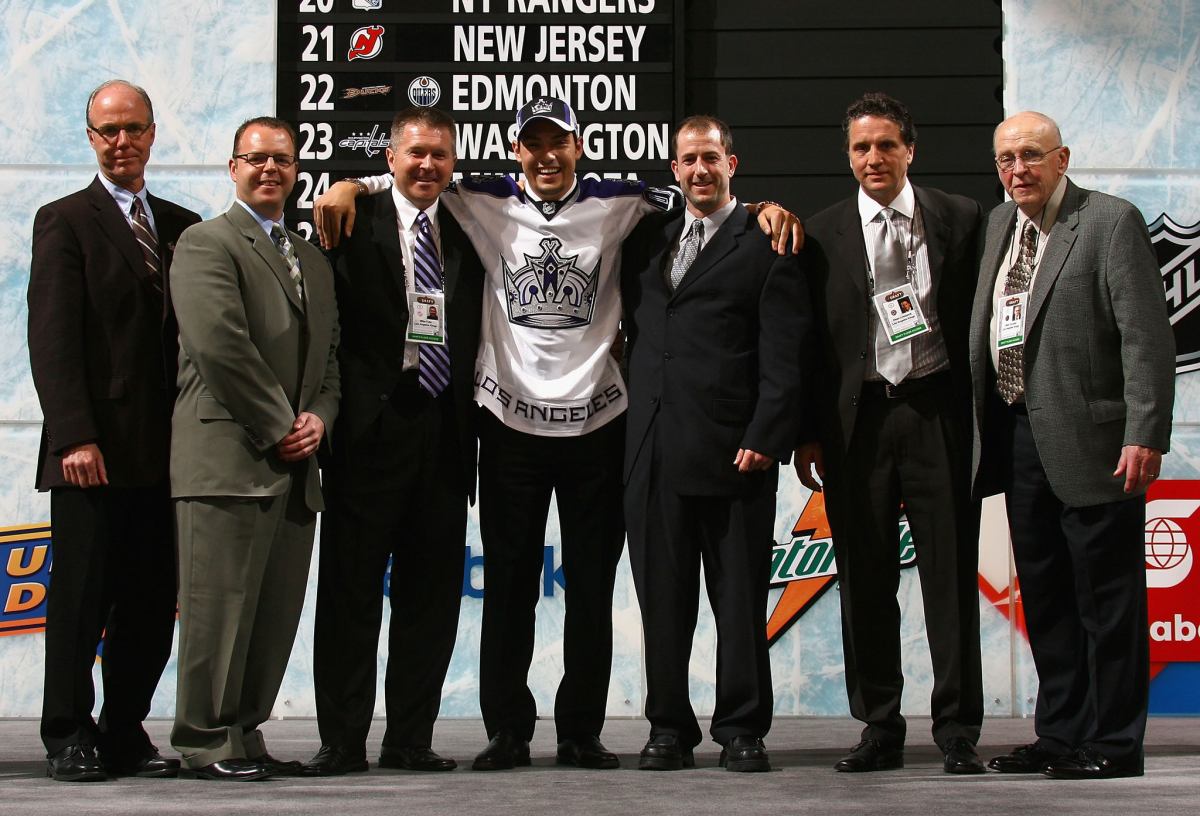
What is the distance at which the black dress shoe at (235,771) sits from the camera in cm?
255

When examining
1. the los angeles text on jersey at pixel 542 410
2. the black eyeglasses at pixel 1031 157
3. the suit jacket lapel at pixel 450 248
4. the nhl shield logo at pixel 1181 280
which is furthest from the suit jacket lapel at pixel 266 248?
the nhl shield logo at pixel 1181 280

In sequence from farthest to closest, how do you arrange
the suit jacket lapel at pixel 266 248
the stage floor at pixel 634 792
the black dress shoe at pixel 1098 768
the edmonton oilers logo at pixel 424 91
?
1. the edmonton oilers logo at pixel 424 91
2. the suit jacket lapel at pixel 266 248
3. the black dress shoe at pixel 1098 768
4. the stage floor at pixel 634 792

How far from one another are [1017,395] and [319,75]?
9.21ft

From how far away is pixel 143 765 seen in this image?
2.75m

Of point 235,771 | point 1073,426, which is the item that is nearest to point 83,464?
point 235,771

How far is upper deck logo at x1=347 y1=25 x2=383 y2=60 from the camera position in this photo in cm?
425

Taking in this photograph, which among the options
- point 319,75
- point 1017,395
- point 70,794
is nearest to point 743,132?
point 319,75

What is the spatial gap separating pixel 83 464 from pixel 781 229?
179 centimetres

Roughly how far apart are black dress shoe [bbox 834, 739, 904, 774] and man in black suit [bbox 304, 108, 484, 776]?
3.17 feet

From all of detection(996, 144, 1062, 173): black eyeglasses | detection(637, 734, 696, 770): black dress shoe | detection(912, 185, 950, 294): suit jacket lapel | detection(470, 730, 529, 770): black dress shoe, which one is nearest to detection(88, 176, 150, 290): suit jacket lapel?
detection(470, 730, 529, 770): black dress shoe

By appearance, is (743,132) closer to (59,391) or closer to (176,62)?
(176,62)

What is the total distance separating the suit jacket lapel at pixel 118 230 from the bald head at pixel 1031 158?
2187 millimetres

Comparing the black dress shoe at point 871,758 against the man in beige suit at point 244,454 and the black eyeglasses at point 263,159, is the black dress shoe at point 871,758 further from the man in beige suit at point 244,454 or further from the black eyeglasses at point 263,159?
the black eyeglasses at point 263,159

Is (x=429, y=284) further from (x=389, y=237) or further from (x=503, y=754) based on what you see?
(x=503, y=754)
